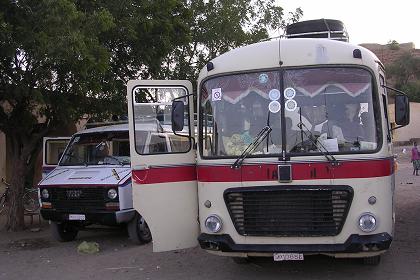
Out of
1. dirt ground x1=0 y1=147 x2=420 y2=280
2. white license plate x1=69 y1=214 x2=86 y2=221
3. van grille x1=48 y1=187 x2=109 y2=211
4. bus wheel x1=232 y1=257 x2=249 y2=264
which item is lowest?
dirt ground x1=0 y1=147 x2=420 y2=280

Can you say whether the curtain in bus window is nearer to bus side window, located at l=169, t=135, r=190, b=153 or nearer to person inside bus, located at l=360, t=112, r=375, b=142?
bus side window, located at l=169, t=135, r=190, b=153

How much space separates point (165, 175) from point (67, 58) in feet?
12.4

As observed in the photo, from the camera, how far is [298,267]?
7500mm

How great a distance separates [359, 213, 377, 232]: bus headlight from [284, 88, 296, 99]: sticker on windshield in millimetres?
1514

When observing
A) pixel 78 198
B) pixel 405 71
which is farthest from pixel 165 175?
pixel 405 71

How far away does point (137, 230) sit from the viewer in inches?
385

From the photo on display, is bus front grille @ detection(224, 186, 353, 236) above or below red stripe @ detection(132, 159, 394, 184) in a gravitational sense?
below

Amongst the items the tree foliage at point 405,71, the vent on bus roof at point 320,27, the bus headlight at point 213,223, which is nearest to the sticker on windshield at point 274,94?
the bus headlight at point 213,223

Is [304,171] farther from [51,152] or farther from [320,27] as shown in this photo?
[51,152]

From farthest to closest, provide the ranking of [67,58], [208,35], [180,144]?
1. [208,35]
2. [67,58]
3. [180,144]

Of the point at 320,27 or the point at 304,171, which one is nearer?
the point at 304,171

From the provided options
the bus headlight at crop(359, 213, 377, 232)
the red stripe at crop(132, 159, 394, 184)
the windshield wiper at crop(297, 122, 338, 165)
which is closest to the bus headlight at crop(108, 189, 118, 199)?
the red stripe at crop(132, 159, 394, 184)

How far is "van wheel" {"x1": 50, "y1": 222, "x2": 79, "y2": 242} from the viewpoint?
1041 cm

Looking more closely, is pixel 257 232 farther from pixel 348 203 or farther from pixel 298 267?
pixel 298 267
